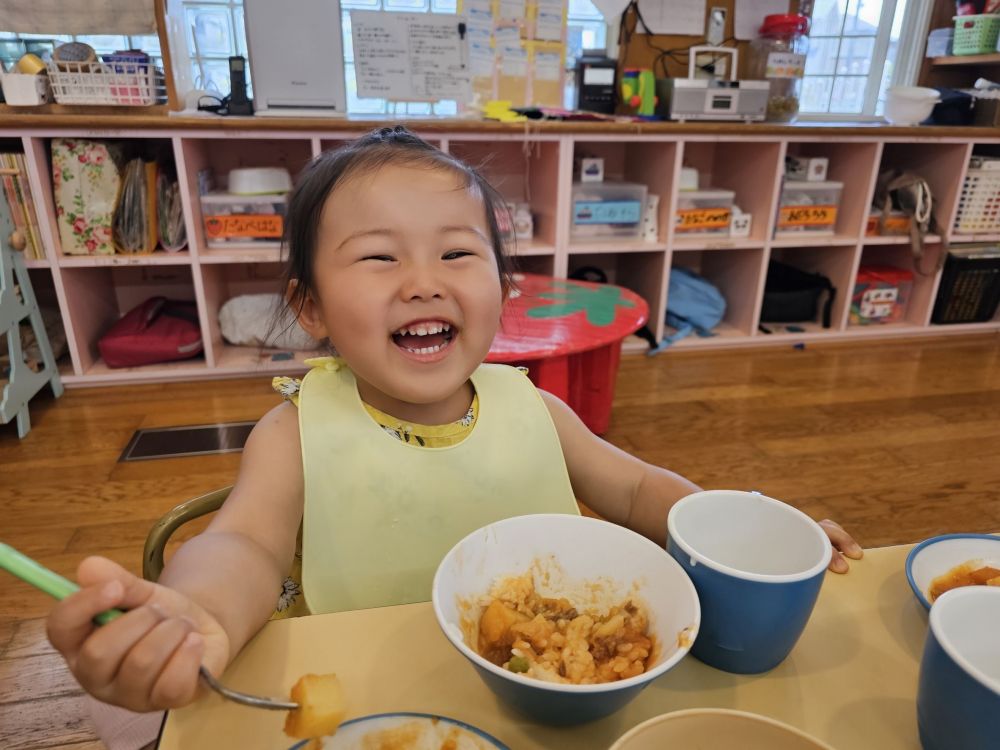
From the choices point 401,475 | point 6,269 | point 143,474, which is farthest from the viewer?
point 6,269

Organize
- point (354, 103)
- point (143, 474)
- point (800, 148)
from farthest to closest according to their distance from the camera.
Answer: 1. point (800, 148)
2. point (354, 103)
3. point (143, 474)

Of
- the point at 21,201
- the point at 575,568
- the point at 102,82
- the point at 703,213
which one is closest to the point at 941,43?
the point at 703,213

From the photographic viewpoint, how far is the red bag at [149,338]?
8.32 feet

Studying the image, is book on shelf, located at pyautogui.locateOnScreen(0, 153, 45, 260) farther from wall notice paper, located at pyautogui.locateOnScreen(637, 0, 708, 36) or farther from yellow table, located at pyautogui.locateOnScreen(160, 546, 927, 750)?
wall notice paper, located at pyautogui.locateOnScreen(637, 0, 708, 36)

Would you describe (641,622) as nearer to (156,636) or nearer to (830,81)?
(156,636)

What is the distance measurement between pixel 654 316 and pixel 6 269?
7.64 feet

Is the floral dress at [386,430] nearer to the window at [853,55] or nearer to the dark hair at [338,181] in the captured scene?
the dark hair at [338,181]

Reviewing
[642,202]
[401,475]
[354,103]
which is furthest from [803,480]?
[354,103]

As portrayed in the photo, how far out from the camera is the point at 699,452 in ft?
6.95

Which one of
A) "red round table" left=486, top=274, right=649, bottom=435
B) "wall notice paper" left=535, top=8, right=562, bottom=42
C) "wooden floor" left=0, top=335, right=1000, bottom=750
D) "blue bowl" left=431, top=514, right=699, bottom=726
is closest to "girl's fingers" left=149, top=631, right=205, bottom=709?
"blue bowl" left=431, top=514, right=699, bottom=726

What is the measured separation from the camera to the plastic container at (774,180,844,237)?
→ 2990 millimetres

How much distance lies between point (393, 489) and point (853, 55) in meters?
3.75

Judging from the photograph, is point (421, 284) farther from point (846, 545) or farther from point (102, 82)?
point (102, 82)

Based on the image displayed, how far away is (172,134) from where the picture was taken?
2.29 metres
